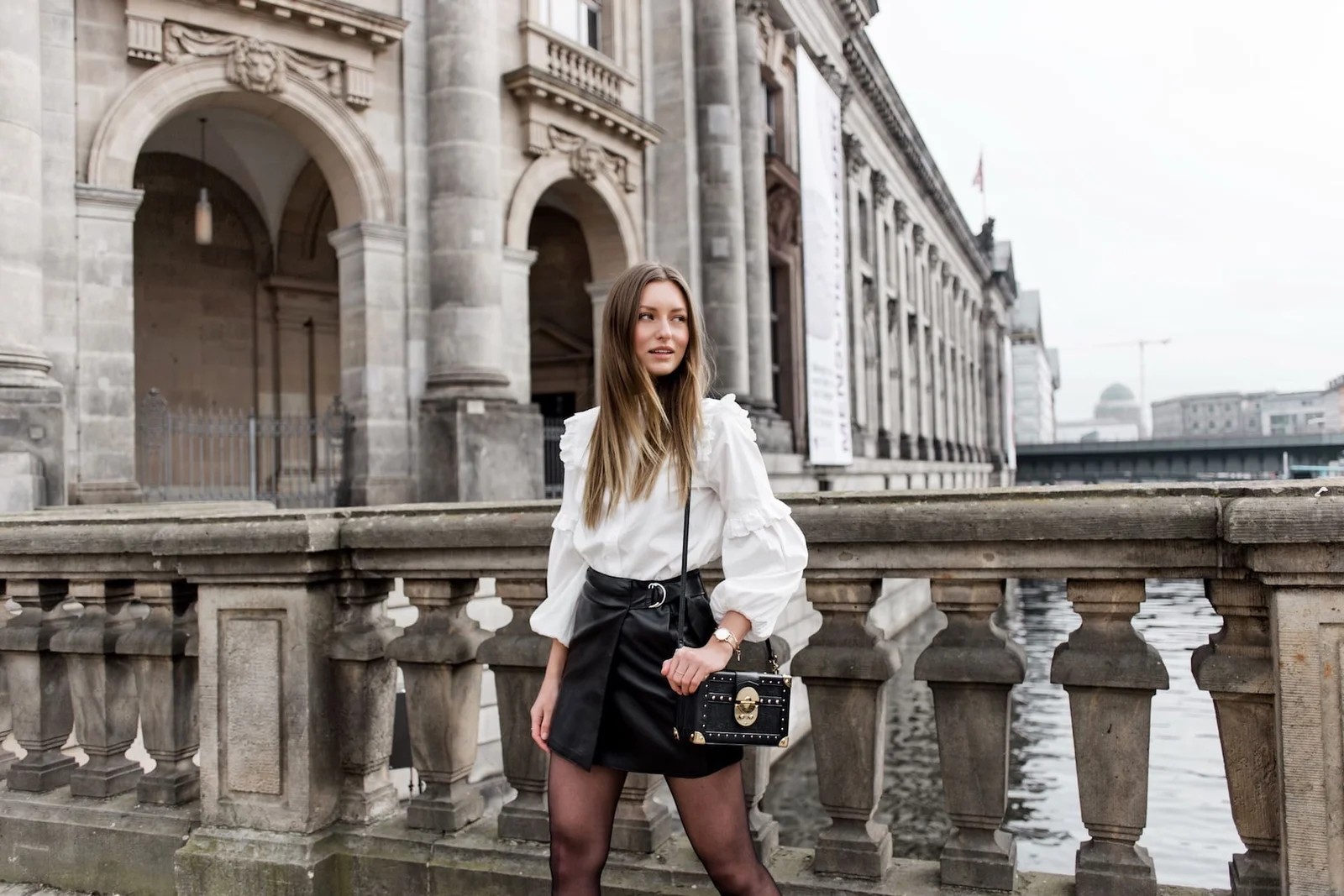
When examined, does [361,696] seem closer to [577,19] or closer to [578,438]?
[578,438]

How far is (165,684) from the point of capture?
3.43m

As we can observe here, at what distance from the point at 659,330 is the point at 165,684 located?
7.54 ft

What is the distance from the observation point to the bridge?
2805 inches

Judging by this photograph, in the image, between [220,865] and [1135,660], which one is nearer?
[1135,660]

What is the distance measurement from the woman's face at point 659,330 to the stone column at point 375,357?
455 inches

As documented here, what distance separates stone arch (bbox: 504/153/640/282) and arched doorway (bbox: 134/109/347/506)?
3761 mm

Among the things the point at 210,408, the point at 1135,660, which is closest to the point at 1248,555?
the point at 1135,660

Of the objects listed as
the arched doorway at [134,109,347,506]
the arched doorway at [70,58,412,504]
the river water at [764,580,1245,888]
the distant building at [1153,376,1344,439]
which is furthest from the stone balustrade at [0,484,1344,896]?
the distant building at [1153,376,1344,439]

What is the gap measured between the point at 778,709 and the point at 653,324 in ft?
2.82

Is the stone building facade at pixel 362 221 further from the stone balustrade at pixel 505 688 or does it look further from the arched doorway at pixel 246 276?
the stone balustrade at pixel 505 688

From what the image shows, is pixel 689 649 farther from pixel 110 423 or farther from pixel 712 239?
pixel 712 239

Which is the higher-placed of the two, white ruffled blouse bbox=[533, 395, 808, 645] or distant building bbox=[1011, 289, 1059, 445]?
distant building bbox=[1011, 289, 1059, 445]

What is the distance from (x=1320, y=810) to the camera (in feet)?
7.14

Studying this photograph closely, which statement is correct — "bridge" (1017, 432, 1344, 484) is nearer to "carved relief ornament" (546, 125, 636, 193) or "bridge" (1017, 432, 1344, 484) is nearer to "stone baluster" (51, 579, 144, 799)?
"carved relief ornament" (546, 125, 636, 193)
